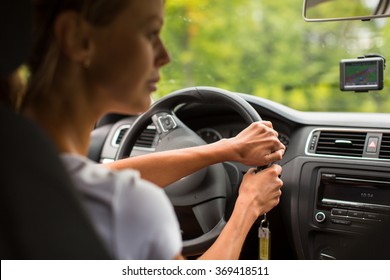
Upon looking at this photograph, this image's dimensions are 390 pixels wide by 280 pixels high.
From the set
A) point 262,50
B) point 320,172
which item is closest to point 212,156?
point 320,172

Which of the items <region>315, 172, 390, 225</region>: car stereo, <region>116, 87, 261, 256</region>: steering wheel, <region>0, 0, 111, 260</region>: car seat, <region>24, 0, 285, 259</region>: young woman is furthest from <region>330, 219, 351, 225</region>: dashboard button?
<region>0, 0, 111, 260</region>: car seat

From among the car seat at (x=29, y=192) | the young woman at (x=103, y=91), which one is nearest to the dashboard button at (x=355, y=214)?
the young woman at (x=103, y=91)

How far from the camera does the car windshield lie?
3.79 meters

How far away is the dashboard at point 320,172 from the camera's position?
2.12m

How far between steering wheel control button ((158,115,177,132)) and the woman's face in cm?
123

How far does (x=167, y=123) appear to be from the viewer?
7.25 feet

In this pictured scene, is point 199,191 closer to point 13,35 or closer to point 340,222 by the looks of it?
point 340,222

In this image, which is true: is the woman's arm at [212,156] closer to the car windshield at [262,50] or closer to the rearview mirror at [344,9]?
the rearview mirror at [344,9]

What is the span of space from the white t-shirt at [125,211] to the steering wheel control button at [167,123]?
1.30 metres

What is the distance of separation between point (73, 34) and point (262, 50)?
3.84 metres

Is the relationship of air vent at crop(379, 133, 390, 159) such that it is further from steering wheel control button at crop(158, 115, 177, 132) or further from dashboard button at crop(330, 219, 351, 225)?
steering wheel control button at crop(158, 115, 177, 132)

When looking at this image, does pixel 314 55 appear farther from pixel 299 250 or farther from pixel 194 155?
pixel 194 155

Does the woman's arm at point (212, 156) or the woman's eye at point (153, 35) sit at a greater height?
the woman's eye at point (153, 35)
